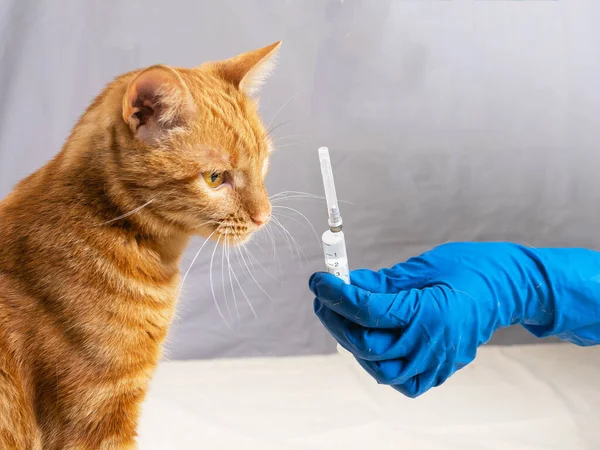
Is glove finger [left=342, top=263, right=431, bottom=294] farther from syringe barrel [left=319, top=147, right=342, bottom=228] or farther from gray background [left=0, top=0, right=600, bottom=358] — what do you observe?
gray background [left=0, top=0, right=600, bottom=358]

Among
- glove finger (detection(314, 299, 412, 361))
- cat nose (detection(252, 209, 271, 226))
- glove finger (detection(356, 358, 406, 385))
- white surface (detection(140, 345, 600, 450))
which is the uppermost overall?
cat nose (detection(252, 209, 271, 226))

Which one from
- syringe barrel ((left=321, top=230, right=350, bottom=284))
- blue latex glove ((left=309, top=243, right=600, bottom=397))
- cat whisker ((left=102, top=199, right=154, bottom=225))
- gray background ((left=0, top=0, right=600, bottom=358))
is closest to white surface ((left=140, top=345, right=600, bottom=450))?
gray background ((left=0, top=0, right=600, bottom=358))

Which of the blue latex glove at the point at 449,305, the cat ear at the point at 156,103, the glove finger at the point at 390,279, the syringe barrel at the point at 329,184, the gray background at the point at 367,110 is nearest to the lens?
the cat ear at the point at 156,103

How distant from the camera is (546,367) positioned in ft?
5.84

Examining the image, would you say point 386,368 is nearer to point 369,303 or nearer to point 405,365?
point 405,365

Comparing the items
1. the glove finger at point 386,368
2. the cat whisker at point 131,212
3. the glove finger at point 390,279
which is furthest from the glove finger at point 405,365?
the cat whisker at point 131,212

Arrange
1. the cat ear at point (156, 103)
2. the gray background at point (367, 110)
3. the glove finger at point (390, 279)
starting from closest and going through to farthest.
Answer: the cat ear at point (156, 103) < the glove finger at point (390, 279) < the gray background at point (367, 110)

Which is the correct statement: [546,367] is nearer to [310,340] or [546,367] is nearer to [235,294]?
[310,340]

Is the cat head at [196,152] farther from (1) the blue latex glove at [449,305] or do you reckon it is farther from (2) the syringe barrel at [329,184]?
(1) the blue latex glove at [449,305]

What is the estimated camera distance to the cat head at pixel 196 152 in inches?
36.7

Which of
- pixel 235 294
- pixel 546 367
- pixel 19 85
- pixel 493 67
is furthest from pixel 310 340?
pixel 19 85

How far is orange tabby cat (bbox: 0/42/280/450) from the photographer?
94 cm

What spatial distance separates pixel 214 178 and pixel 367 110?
79 centimetres

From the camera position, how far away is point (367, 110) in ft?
5.53
